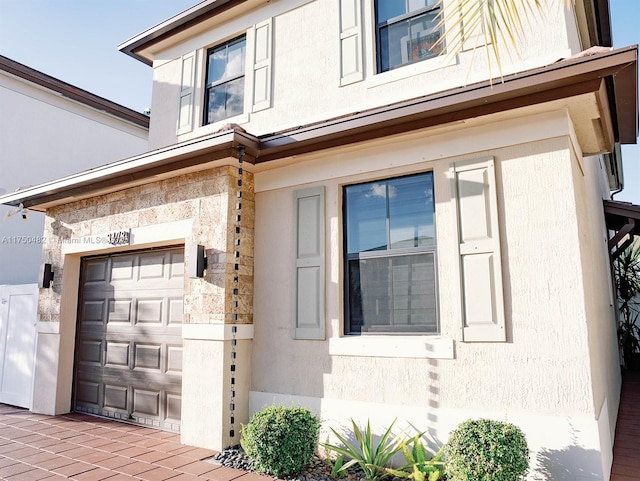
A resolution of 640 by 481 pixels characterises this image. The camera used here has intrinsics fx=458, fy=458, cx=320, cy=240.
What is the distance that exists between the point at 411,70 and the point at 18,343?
7583 millimetres

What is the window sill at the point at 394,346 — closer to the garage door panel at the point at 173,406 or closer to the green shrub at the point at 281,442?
the green shrub at the point at 281,442

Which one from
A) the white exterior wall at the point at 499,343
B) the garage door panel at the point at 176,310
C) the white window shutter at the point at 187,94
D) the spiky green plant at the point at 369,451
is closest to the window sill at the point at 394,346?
the white exterior wall at the point at 499,343

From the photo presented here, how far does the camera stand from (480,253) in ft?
14.0

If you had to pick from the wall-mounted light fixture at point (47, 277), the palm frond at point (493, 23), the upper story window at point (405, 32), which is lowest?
the wall-mounted light fixture at point (47, 277)

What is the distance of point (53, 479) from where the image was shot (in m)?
4.27

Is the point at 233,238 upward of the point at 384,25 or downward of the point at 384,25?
downward

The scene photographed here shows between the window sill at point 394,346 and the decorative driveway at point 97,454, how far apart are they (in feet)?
4.82

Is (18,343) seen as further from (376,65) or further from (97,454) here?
(376,65)

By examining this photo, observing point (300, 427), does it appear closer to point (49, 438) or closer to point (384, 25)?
point (49, 438)

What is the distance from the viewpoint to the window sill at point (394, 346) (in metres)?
4.35

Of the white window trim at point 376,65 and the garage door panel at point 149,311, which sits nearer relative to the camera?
the white window trim at point 376,65

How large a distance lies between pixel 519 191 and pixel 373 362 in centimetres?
220

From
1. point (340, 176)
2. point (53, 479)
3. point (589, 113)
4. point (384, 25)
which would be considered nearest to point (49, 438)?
point (53, 479)

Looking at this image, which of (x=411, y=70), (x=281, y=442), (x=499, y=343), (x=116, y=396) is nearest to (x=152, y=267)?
(x=116, y=396)
